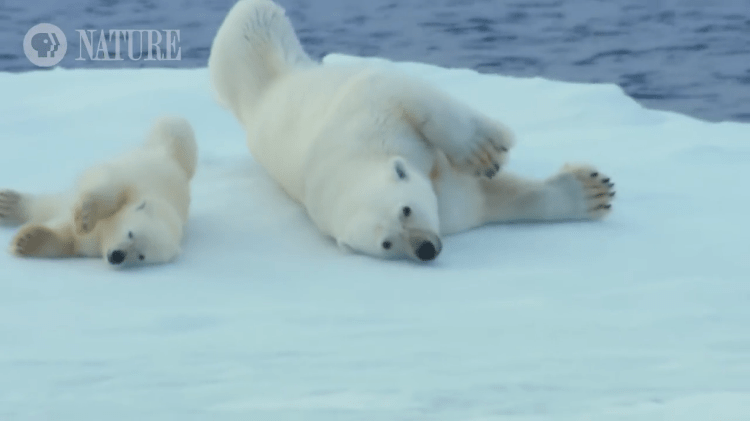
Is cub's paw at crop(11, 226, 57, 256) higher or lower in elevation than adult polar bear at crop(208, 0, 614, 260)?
lower

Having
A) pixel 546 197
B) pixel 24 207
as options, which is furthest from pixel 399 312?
pixel 24 207

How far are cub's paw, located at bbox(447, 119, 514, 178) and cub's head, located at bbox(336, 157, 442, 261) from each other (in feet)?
0.94

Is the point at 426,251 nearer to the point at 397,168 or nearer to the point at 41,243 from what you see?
the point at 397,168

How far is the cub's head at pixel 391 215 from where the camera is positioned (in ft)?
12.3

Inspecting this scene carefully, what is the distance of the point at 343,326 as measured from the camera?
313 centimetres

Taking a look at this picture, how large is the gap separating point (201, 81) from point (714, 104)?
409cm

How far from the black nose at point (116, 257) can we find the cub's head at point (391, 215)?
74cm

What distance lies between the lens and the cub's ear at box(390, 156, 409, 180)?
3892 millimetres

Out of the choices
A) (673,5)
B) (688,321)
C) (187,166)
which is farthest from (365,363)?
(673,5)

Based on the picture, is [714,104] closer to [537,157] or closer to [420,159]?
[537,157]

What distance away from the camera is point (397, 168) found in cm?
392
